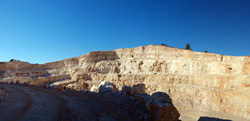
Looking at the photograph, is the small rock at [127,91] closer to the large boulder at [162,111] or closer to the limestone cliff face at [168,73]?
the large boulder at [162,111]

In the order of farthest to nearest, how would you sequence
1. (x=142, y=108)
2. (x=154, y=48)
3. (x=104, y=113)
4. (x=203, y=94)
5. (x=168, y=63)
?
(x=154, y=48) < (x=168, y=63) < (x=203, y=94) < (x=142, y=108) < (x=104, y=113)

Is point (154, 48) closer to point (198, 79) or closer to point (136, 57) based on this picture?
point (136, 57)

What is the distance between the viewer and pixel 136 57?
3803cm

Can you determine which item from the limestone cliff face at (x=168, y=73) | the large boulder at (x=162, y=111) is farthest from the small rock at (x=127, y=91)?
the limestone cliff face at (x=168, y=73)

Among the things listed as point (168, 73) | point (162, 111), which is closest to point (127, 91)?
point (162, 111)

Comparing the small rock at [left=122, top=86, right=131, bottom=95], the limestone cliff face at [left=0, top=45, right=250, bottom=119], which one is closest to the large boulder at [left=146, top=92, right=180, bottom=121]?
the small rock at [left=122, top=86, right=131, bottom=95]

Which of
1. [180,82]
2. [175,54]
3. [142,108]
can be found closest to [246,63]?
[180,82]

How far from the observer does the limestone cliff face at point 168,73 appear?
71.5 feet

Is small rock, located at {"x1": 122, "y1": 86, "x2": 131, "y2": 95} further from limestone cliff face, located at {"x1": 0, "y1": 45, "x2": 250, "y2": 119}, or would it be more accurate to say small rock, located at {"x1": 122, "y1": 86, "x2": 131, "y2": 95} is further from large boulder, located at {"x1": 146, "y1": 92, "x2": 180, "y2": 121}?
limestone cliff face, located at {"x1": 0, "y1": 45, "x2": 250, "y2": 119}

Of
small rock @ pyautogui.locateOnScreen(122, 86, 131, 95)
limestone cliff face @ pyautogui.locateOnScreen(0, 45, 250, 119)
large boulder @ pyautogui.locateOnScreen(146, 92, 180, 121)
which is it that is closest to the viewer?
large boulder @ pyautogui.locateOnScreen(146, 92, 180, 121)

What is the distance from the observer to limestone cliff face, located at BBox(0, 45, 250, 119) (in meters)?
21.8

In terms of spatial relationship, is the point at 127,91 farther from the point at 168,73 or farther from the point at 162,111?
the point at 168,73

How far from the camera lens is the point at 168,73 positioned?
1212 inches

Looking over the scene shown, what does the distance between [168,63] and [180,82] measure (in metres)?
6.56
